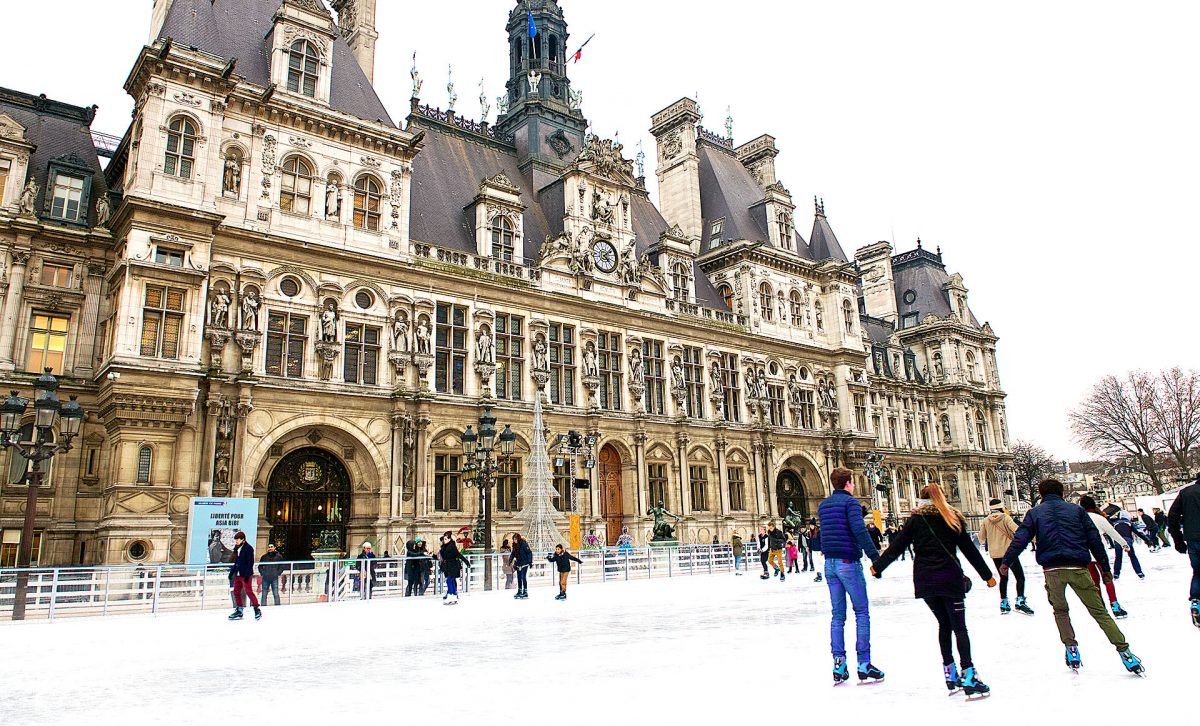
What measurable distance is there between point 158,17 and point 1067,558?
32.4 metres

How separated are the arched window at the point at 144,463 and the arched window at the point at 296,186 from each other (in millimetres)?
9458

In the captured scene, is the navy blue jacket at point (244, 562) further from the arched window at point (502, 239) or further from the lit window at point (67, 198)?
the arched window at point (502, 239)

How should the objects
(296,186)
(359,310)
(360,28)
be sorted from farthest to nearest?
(360,28)
(359,310)
(296,186)

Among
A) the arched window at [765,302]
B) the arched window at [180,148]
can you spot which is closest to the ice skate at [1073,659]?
the arched window at [180,148]

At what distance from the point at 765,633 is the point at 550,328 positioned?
78.7 ft

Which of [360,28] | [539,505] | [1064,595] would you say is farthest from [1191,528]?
[360,28]

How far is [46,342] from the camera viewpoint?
2478 centimetres

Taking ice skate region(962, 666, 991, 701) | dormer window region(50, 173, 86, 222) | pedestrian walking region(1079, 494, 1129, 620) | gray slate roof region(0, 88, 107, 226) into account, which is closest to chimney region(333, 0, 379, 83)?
gray slate roof region(0, 88, 107, 226)

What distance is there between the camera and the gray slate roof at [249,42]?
1085 inches

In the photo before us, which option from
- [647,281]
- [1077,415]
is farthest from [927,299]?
[647,281]

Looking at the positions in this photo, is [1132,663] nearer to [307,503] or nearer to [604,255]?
[307,503]

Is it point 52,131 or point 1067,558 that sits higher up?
point 52,131

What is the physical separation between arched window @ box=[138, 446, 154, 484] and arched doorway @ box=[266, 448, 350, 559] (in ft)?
13.0

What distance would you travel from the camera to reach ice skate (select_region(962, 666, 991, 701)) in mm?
6445
